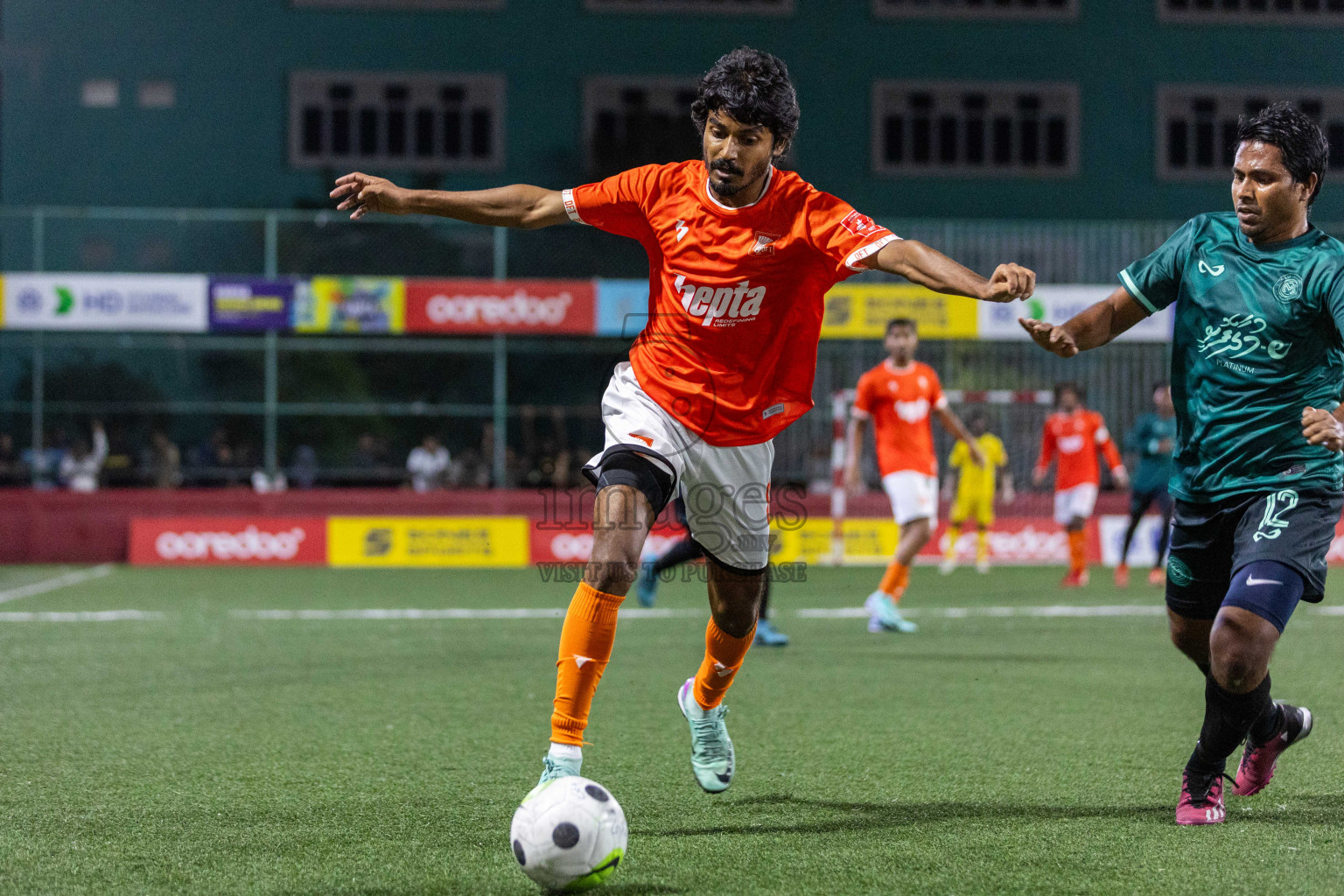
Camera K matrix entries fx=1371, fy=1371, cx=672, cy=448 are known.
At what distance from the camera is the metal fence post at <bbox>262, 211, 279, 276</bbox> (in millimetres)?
20469

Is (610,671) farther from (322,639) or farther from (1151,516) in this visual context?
(1151,516)

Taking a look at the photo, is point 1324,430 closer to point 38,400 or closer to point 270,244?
point 270,244

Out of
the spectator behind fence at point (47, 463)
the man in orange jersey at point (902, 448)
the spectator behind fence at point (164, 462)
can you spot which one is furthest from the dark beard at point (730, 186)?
the spectator behind fence at point (47, 463)

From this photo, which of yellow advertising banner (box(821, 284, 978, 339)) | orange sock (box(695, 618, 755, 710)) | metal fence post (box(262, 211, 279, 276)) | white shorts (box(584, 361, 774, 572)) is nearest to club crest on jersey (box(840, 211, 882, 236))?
white shorts (box(584, 361, 774, 572))

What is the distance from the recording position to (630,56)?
95.9ft

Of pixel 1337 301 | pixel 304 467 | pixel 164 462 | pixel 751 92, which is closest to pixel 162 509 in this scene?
pixel 164 462

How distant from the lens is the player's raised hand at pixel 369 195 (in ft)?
15.1

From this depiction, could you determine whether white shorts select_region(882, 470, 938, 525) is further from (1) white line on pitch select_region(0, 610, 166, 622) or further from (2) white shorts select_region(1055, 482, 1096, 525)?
(1) white line on pitch select_region(0, 610, 166, 622)

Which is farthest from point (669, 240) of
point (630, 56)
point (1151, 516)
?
point (630, 56)

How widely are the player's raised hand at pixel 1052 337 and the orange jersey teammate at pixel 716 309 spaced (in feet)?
1.55

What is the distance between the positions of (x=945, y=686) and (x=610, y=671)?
1.99 m

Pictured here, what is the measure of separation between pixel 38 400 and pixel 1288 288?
18843mm

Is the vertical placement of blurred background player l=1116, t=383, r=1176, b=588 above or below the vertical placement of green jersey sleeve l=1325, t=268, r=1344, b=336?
below

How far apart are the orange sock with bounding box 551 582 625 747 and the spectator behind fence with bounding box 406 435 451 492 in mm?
15735
